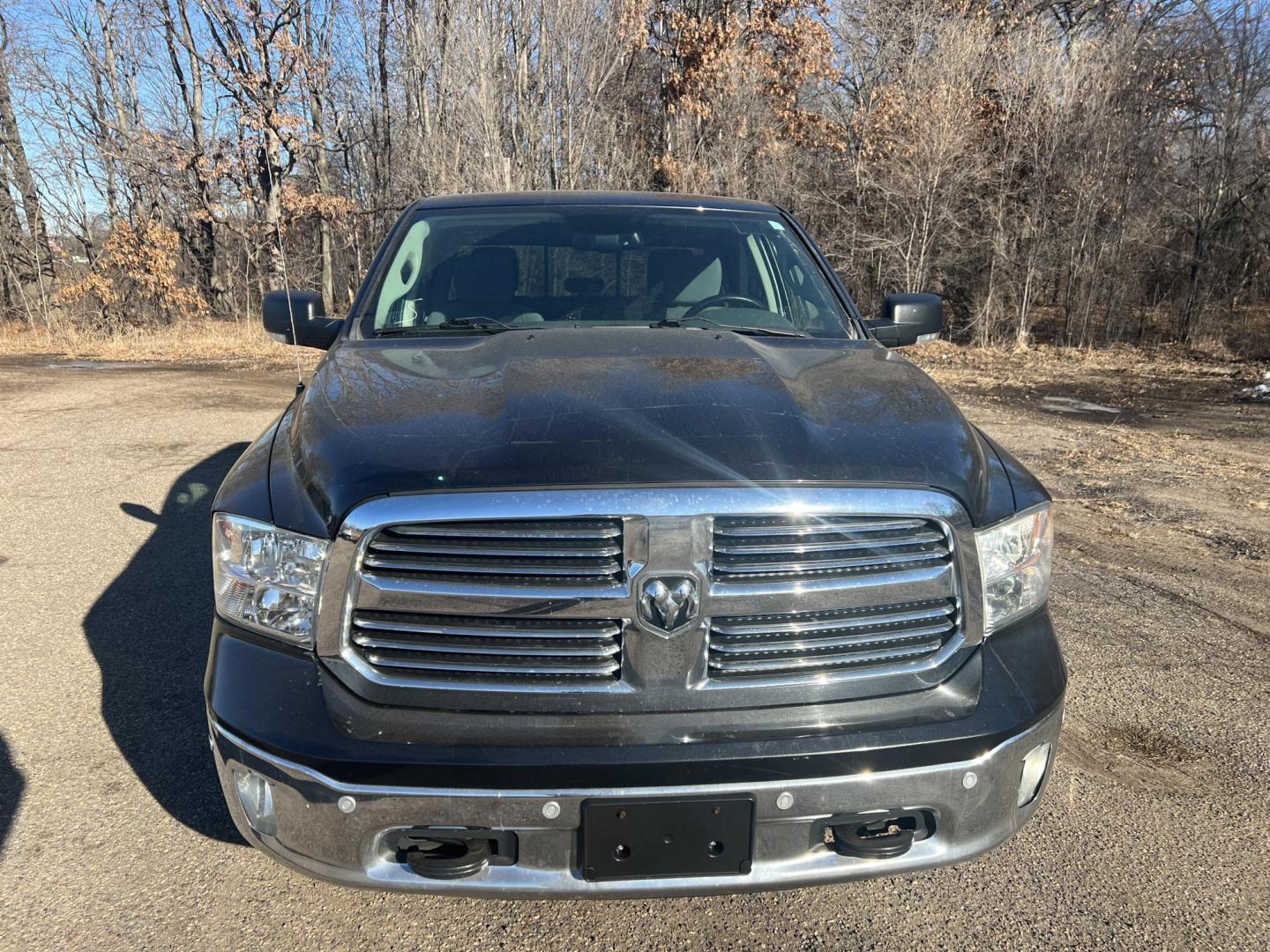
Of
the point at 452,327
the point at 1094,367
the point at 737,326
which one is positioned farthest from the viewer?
the point at 1094,367

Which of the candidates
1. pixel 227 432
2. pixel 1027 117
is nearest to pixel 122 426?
pixel 227 432

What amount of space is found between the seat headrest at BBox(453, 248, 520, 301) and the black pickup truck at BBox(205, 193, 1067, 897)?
49.2 inches

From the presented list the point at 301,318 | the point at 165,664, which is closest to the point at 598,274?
the point at 301,318

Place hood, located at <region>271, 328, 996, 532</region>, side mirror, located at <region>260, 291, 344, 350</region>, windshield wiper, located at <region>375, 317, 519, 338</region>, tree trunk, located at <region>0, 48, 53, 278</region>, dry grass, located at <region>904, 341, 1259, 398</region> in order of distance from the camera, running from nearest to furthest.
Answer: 1. hood, located at <region>271, 328, 996, 532</region>
2. windshield wiper, located at <region>375, 317, 519, 338</region>
3. side mirror, located at <region>260, 291, 344, 350</region>
4. dry grass, located at <region>904, 341, 1259, 398</region>
5. tree trunk, located at <region>0, 48, 53, 278</region>

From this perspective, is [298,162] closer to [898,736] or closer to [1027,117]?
[1027,117]

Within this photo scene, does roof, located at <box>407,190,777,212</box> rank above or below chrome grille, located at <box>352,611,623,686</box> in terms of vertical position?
above

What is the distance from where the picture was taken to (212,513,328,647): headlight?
1870 mm

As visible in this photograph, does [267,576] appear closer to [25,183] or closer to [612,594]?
[612,594]

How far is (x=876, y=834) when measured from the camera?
72.9 inches

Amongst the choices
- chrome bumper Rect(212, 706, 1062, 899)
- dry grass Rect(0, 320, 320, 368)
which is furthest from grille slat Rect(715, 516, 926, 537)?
dry grass Rect(0, 320, 320, 368)

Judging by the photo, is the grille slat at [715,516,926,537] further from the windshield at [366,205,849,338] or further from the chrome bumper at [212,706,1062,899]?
the windshield at [366,205,849,338]

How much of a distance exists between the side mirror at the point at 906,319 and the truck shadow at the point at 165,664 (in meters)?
2.94

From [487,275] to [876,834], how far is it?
92.3 inches

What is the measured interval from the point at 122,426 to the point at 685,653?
8587mm
